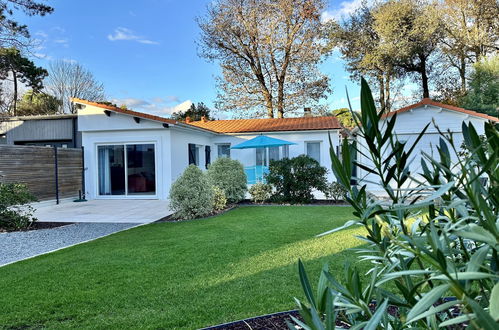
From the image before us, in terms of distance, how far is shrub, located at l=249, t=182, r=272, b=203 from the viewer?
1255 centimetres

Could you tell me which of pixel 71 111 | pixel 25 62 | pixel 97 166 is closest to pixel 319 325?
pixel 97 166

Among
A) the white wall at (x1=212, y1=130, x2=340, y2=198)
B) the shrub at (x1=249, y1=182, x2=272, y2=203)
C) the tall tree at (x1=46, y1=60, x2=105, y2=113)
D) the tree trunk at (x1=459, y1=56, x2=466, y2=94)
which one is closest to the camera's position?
the shrub at (x1=249, y1=182, x2=272, y2=203)

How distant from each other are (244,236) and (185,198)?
3.25 meters

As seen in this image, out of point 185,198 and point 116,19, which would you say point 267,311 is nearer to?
point 185,198

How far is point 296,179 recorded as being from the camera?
12344 mm

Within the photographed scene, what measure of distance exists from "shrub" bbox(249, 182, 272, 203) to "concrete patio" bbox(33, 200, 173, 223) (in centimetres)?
327

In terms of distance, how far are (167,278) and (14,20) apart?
40.8 ft

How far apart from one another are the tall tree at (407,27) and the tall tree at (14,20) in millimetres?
20123

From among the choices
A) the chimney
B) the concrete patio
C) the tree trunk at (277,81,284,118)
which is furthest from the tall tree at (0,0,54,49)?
the chimney

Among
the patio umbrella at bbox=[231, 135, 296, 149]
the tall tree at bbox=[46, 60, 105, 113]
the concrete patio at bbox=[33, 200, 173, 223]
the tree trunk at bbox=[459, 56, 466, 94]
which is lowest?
the concrete patio at bbox=[33, 200, 173, 223]

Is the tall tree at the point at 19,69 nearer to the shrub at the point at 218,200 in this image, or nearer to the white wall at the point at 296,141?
the white wall at the point at 296,141

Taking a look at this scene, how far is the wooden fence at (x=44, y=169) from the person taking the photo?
11156mm

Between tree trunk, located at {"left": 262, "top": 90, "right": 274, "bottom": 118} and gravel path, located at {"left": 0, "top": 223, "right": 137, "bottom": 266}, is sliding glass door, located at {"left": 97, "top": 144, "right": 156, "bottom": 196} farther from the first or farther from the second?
tree trunk, located at {"left": 262, "top": 90, "right": 274, "bottom": 118}

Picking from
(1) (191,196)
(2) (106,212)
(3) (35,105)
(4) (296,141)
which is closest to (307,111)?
(4) (296,141)
